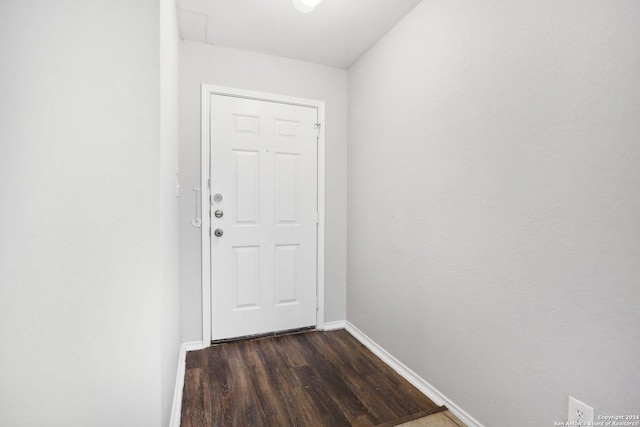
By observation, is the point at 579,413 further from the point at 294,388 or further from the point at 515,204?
the point at 294,388

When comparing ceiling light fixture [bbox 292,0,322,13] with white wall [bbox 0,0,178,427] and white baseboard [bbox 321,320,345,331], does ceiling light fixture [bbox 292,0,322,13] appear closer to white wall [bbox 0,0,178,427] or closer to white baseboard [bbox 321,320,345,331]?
white wall [bbox 0,0,178,427]

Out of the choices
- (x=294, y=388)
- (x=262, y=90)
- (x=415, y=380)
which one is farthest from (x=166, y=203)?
(x=415, y=380)

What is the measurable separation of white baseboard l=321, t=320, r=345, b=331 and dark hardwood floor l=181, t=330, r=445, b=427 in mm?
262

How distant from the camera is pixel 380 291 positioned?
225cm

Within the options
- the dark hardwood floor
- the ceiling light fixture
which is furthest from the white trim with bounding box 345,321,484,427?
the ceiling light fixture

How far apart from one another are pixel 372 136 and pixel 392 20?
774 millimetres

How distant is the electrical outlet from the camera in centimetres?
104

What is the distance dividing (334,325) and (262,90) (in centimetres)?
211

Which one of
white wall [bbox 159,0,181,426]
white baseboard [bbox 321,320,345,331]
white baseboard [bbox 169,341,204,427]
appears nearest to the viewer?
white wall [bbox 159,0,181,426]

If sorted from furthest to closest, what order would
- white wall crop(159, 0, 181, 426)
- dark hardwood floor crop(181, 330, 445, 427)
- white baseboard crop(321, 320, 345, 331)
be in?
white baseboard crop(321, 320, 345, 331), dark hardwood floor crop(181, 330, 445, 427), white wall crop(159, 0, 181, 426)

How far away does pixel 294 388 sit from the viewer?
1817 mm

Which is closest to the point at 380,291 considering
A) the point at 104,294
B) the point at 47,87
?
the point at 104,294

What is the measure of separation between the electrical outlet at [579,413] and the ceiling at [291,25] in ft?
7.03

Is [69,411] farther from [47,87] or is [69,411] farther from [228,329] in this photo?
[228,329]
